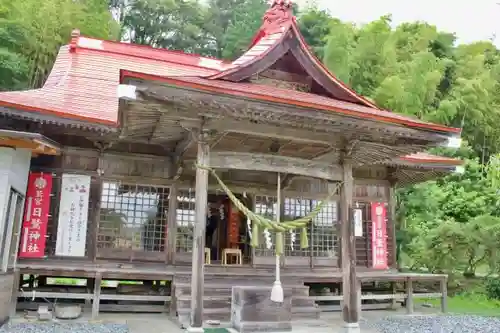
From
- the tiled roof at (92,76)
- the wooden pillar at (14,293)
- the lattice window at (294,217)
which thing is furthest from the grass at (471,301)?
the wooden pillar at (14,293)

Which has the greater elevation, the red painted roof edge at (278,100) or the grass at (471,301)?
the red painted roof edge at (278,100)

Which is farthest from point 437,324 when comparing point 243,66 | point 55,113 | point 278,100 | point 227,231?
point 55,113

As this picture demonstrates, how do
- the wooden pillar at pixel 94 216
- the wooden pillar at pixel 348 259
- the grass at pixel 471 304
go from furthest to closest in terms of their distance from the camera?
the grass at pixel 471 304, the wooden pillar at pixel 94 216, the wooden pillar at pixel 348 259

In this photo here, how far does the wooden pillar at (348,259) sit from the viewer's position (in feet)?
23.0

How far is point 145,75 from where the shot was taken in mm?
5547

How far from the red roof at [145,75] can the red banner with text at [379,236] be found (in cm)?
392

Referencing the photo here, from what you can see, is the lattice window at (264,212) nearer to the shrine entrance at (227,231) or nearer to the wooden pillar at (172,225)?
the shrine entrance at (227,231)

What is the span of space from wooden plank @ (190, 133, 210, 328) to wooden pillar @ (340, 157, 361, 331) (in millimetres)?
2425

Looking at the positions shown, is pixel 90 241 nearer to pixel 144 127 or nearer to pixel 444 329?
pixel 144 127

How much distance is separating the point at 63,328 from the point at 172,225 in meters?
2.94

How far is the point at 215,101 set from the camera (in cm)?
602

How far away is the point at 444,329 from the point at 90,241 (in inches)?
272

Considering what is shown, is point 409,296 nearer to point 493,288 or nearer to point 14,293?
point 493,288

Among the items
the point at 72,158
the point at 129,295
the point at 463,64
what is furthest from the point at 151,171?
the point at 463,64
